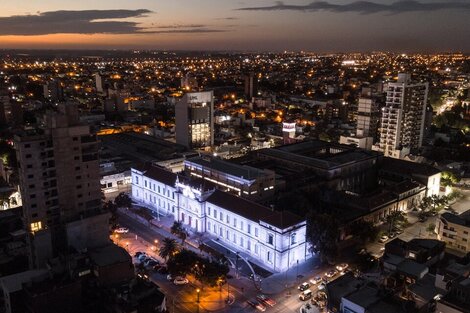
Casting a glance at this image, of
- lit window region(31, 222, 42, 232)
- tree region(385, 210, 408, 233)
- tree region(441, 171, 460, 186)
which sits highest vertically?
lit window region(31, 222, 42, 232)

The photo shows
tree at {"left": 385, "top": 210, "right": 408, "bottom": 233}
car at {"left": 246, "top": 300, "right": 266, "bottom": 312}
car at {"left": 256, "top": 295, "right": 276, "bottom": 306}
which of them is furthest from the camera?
tree at {"left": 385, "top": 210, "right": 408, "bottom": 233}

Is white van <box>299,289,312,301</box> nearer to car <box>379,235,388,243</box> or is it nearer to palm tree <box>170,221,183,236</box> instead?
car <box>379,235,388,243</box>

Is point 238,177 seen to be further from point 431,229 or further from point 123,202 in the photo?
point 431,229

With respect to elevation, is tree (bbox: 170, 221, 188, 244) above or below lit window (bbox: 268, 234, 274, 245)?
below

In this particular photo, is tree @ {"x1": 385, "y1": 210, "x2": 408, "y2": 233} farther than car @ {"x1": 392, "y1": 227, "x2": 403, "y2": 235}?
Yes

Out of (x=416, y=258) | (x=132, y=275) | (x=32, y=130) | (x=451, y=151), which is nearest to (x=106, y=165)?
(x=32, y=130)

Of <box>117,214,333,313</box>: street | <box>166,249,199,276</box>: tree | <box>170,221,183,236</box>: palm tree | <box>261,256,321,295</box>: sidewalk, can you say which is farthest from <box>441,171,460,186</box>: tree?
<box>166,249,199,276</box>: tree

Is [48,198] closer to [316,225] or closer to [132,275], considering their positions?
[132,275]
